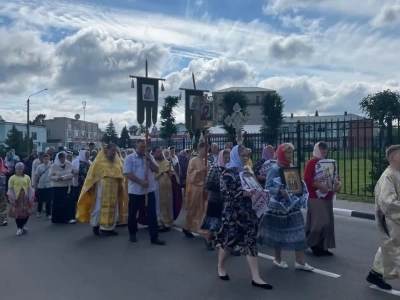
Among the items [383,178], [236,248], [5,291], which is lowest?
[5,291]

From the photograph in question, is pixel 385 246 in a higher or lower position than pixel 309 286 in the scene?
higher

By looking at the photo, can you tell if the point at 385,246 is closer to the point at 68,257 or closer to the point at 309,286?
the point at 309,286

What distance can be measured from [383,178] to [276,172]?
1.45 metres

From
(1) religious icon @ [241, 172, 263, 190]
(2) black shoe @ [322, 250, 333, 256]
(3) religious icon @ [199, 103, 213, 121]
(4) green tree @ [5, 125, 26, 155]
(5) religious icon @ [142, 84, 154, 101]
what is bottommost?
(2) black shoe @ [322, 250, 333, 256]

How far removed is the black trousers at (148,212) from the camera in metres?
9.46

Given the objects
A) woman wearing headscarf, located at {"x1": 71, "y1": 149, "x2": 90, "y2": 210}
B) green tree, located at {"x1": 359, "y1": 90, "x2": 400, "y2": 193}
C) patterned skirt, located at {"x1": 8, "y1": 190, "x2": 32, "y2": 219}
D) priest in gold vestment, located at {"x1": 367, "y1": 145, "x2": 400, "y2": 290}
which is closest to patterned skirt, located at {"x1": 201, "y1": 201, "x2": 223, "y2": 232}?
priest in gold vestment, located at {"x1": 367, "y1": 145, "x2": 400, "y2": 290}

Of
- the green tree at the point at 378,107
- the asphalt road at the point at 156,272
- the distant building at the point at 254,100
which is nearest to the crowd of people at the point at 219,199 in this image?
the asphalt road at the point at 156,272

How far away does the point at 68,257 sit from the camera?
8.65m

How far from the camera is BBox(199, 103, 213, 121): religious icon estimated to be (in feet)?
38.7

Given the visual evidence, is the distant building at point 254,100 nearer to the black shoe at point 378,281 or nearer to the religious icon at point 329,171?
the religious icon at point 329,171

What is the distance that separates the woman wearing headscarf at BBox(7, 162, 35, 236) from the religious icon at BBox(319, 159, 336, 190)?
21.5ft

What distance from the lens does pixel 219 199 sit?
8.30m

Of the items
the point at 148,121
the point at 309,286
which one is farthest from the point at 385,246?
the point at 148,121

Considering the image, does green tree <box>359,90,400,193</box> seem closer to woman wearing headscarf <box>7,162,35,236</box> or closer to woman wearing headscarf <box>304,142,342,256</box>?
woman wearing headscarf <box>304,142,342,256</box>
